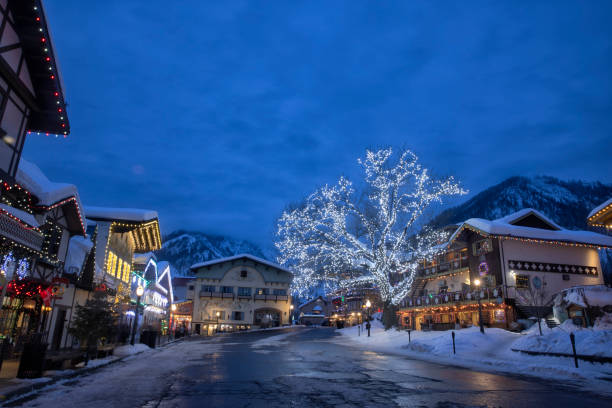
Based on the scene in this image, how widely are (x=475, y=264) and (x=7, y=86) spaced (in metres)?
35.7

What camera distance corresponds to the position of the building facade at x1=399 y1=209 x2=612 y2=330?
31.8 metres

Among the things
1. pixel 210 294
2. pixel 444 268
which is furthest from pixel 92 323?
pixel 210 294

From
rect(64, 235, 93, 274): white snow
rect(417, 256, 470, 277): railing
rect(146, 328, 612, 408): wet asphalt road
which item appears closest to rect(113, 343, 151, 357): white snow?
rect(64, 235, 93, 274): white snow

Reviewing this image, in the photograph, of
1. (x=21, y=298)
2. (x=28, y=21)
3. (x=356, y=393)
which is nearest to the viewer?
(x=356, y=393)

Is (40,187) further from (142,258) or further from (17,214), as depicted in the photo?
(142,258)

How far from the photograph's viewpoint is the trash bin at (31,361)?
33.6 feet

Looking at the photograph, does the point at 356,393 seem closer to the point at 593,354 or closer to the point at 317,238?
the point at 593,354

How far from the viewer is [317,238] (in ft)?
103

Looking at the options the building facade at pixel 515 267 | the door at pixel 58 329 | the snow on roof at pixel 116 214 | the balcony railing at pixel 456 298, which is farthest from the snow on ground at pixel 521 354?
the snow on roof at pixel 116 214

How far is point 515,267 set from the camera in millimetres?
32594

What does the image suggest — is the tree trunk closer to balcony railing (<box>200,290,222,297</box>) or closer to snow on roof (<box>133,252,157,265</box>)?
snow on roof (<box>133,252,157,265</box>)

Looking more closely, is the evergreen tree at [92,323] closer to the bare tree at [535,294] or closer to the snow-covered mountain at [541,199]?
the bare tree at [535,294]

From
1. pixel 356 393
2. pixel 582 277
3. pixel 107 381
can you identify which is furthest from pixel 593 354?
pixel 582 277

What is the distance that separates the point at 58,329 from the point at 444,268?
3464cm
